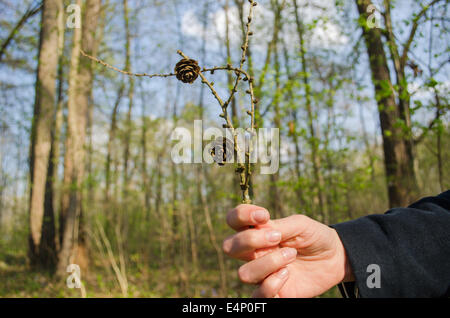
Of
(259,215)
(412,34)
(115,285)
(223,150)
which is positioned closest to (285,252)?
(259,215)

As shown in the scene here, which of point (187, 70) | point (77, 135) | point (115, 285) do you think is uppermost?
point (77, 135)

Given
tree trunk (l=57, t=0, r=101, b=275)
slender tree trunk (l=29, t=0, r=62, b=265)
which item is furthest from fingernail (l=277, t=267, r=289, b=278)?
slender tree trunk (l=29, t=0, r=62, b=265)

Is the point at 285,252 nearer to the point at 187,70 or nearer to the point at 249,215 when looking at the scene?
the point at 249,215

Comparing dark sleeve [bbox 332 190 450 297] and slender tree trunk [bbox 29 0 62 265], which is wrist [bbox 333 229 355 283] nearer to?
dark sleeve [bbox 332 190 450 297]

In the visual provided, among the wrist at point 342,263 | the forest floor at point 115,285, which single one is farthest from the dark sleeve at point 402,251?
the forest floor at point 115,285

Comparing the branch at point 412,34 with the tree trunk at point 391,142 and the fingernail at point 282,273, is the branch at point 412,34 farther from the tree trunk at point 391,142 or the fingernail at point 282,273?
the fingernail at point 282,273

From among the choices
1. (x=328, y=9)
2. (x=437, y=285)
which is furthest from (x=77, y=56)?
(x=437, y=285)

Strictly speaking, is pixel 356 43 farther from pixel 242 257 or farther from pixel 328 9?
pixel 242 257
